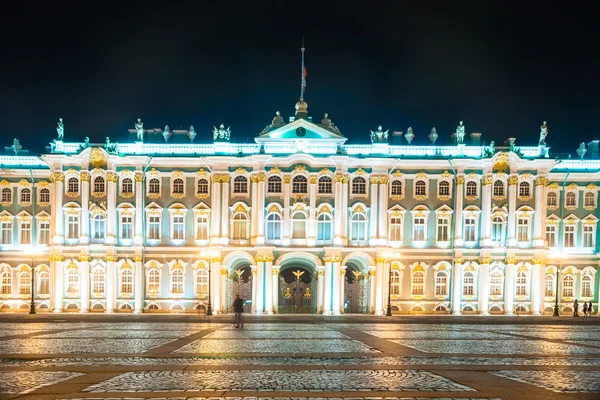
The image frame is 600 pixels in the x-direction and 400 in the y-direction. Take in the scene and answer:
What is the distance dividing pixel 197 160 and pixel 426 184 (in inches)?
768

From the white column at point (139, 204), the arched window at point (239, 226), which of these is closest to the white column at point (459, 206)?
the arched window at point (239, 226)

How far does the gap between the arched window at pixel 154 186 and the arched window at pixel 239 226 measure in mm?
6991

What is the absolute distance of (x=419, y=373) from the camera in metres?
15.3

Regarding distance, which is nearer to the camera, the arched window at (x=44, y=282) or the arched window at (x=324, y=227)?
the arched window at (x=324, y=227)

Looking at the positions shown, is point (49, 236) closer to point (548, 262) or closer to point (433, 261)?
point (433, 261)

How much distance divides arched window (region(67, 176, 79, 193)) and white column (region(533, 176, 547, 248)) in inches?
1523

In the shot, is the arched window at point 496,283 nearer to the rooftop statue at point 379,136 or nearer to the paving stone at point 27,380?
the rooftop statue at point 379,136

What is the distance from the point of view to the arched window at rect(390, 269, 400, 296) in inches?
2035

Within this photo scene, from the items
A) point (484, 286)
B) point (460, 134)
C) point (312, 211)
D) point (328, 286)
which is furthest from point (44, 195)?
point (484, 286)

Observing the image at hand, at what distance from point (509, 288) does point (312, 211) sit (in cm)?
1770

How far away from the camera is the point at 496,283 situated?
Result: 171 feet

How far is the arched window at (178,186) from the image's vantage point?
5194cm

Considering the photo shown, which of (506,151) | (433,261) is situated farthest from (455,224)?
(506,151)

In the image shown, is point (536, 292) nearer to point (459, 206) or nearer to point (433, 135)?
point (459, 206)
